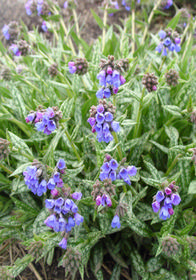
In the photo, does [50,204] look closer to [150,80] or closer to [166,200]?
[166,200]

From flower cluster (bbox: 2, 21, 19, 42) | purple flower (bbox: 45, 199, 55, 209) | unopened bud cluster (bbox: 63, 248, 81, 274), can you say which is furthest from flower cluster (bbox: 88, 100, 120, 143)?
flower cluster (bbox: 2, 21, 19, 42)

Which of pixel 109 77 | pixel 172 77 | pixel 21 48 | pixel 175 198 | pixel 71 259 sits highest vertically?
pixel 21 48

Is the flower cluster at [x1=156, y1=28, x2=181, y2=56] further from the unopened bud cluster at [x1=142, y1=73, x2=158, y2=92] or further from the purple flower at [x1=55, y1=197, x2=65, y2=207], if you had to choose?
the purple flower at [x1=55, y1=197, x2=65, y2=207]

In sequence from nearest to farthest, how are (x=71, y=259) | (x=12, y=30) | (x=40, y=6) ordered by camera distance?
(x=71, y=259)
(x=40, y=6)
(x=12, y=30)

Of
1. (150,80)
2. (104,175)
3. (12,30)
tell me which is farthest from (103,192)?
(12,30)

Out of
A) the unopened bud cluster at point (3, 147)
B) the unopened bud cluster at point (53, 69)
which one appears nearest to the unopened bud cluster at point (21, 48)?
the unopened bud cluster at point (53, 69)

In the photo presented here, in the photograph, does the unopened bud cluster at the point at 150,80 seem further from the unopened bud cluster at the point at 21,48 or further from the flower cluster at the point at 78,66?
the unopened bud cluster at the point at 21,48

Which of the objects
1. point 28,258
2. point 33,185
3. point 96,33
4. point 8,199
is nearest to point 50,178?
point 33,185
